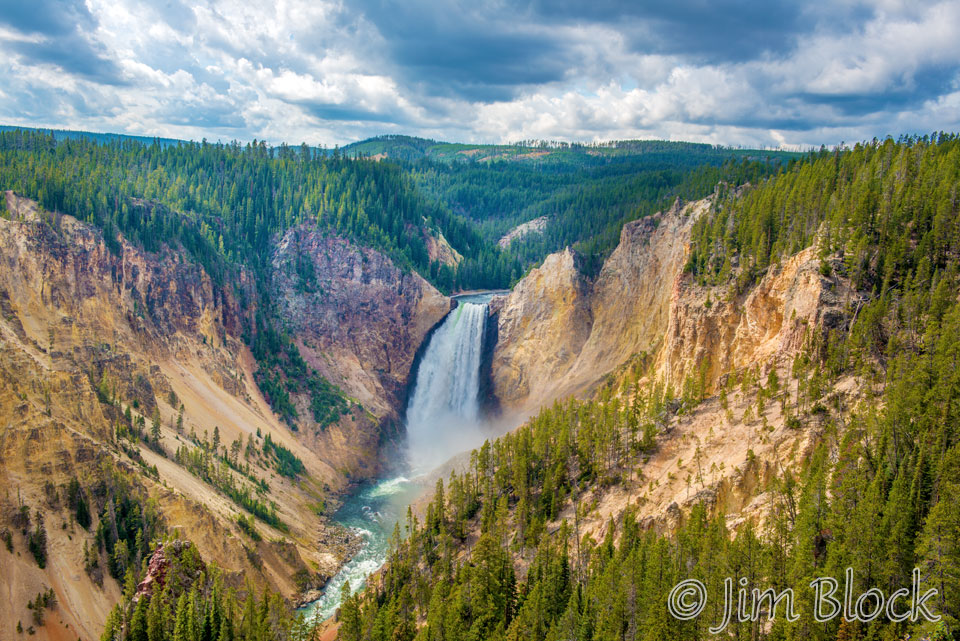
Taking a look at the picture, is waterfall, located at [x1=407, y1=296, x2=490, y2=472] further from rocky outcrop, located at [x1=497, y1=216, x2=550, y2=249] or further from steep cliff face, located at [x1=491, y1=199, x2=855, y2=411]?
rocky outcrop, located at [x1=497, y1=216, x2=550, y2=249]

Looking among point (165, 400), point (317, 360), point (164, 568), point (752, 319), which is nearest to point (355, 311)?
point (317, 360)

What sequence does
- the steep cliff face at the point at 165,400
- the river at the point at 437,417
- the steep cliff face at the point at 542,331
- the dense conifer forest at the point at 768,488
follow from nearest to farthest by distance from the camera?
the dense conifer forest at the point at 768,488 < the steep cliff face at the point at 165,400 < the river at the point at 437,417 < the steep cliff face at the point at 542,331

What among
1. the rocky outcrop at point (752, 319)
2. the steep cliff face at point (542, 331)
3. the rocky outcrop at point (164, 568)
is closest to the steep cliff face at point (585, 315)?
the steep cliff face at point (542, 331)

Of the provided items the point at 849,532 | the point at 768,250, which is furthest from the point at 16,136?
the point at 849,532

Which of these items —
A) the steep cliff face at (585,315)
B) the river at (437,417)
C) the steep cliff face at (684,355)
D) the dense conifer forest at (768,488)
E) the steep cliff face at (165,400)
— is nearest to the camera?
the dense conifer forest at (768,488)

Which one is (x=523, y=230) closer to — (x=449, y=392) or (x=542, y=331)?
(x=449, y=392)

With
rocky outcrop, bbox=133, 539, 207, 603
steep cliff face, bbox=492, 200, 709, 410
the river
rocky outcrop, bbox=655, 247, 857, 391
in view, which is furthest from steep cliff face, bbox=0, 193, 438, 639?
rocky outcrop, bbox=655, 247, 857, 391

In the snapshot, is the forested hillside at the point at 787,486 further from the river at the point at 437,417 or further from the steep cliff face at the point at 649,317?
the river at the point at 437,417

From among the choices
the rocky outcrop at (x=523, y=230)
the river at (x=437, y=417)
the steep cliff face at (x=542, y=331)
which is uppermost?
the rocky outcrop at (x=523, y=230)
